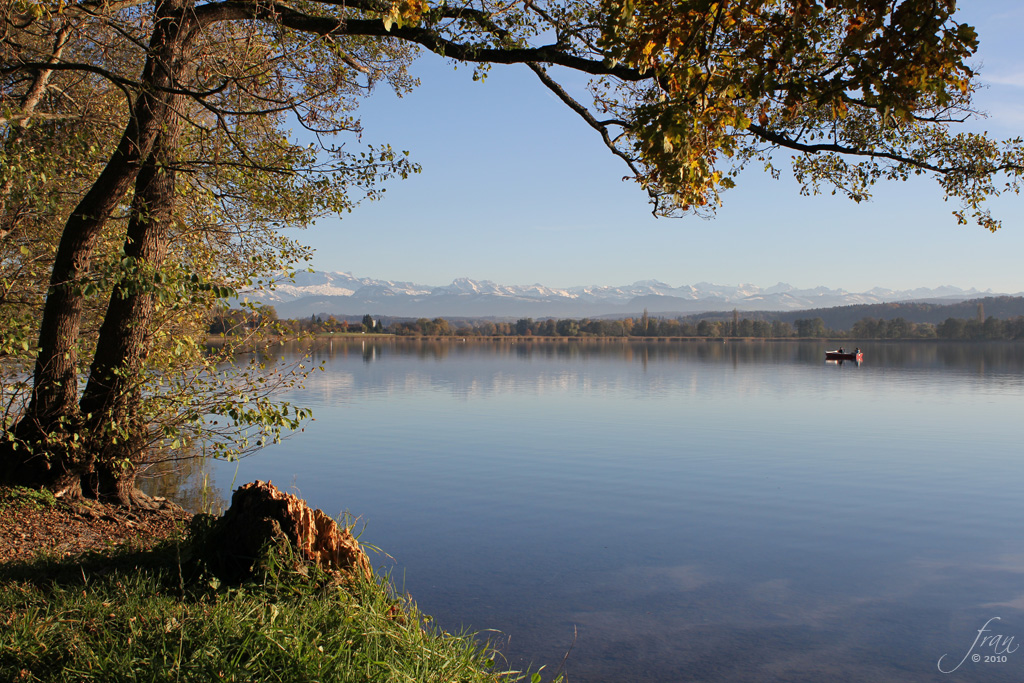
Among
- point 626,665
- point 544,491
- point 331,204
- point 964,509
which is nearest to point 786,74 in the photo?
point 626,665

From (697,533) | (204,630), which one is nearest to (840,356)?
(697,533)

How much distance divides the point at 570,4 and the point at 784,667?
8.62 meters

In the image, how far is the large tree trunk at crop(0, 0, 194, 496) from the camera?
31.7 feet

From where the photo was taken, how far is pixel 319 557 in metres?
6.80

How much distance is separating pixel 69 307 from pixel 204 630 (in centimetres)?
658

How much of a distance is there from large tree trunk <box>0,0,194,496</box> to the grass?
3.36 metres

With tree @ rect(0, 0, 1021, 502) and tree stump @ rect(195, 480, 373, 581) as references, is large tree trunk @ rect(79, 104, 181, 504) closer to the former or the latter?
tree @ rect(0, 0, 1021, 502)

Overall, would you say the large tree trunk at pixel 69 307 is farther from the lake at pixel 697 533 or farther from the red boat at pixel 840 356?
the red boat at pixel 840 356

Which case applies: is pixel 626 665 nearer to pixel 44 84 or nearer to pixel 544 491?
pixel 544 491

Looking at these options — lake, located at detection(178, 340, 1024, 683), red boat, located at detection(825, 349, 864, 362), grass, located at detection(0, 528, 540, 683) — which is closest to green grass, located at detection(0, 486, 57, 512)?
lake, located at detection(178, 340, 1024, 683)

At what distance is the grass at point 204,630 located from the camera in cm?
481

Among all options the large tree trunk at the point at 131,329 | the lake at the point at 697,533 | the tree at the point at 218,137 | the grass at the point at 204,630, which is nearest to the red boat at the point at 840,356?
the lake at the point at 697,533

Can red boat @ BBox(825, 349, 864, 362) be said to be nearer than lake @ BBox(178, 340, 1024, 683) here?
No

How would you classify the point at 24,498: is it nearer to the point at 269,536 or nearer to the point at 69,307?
the point at 69,307
